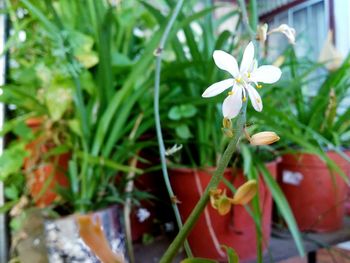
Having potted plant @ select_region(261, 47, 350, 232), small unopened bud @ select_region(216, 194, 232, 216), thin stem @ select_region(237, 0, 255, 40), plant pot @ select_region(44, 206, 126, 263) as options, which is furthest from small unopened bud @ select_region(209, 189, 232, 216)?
potted plant @ select_region(261, 47, 350, 232)

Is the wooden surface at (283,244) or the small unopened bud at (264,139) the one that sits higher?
the small unopened bud at (264,139)

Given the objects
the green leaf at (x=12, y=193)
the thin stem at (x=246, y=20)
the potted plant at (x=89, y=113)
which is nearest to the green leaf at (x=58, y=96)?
the potted plant at (x=89, y=113)

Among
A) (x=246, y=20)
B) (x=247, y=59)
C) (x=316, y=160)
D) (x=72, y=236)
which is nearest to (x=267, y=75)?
(x=247, y=59)

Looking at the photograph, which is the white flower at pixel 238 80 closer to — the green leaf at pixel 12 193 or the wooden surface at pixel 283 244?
the wooden surface at pixel 283 244

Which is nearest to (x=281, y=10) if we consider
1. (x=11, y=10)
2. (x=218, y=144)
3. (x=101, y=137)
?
(x=218, y=144)

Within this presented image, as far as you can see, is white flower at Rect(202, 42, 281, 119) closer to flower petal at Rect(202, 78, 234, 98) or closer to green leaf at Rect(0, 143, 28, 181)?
flower petal at Rect(202, 78, 234, 98)

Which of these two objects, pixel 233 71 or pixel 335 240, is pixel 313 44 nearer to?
pixel 335 240
